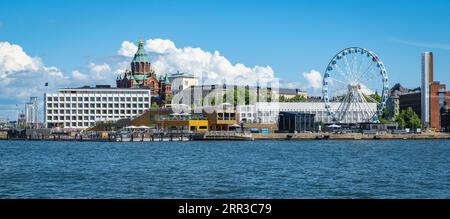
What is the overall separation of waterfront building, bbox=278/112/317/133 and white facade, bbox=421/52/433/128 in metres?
31.6

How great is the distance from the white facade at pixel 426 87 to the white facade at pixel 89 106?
2724 inches

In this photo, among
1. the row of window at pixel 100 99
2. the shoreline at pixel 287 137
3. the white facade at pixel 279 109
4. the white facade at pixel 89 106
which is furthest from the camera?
the row of window at pixel 100 99

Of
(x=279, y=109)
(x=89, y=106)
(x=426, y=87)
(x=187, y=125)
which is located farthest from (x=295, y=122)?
(x=89, y=106)

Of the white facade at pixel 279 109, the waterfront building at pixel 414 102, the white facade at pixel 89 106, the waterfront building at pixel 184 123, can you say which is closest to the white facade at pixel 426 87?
the white facade at pixel 279 109

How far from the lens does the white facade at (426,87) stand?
161 metres

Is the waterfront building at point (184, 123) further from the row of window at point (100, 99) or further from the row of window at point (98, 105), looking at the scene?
the row of window at point (100, 99)

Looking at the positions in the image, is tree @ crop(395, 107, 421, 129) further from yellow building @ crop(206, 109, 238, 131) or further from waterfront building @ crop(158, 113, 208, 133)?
waterfront building @ crop(158, 113, 208, 133)

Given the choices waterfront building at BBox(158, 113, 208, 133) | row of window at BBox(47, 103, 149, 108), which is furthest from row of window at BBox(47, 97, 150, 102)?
waterfront building at BBox(158, 113, 208, 133)

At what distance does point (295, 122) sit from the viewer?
14400 cm

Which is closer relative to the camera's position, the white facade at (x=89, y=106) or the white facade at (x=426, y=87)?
the white facade at (x=426, y=87)
